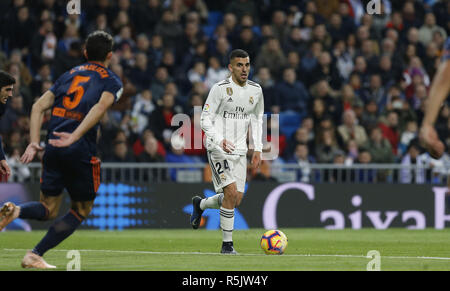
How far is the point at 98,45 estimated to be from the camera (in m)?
9.85

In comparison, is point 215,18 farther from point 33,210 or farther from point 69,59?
point 33,210

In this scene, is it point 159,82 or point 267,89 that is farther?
point 267,89

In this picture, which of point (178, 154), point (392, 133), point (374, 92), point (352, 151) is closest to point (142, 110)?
point (178, 154)

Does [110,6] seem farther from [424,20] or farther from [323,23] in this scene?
[424,20]

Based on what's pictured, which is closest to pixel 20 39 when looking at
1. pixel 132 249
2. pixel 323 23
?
pixel 323 23

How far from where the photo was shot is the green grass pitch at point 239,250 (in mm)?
10359

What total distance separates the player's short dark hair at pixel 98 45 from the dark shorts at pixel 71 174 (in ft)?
3.36

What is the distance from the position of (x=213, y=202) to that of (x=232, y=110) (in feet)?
4.52

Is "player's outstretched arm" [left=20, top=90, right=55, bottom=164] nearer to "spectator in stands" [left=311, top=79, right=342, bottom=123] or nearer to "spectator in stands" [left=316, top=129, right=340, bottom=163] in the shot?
"spectator in stands" [left=316, top=129, right=340, bottom=163]

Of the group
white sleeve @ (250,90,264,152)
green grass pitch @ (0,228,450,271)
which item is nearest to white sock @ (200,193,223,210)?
green grass pitch @ (0,228,450,271)

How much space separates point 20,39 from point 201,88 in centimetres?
427

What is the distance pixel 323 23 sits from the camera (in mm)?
23875

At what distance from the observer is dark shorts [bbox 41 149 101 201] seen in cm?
966

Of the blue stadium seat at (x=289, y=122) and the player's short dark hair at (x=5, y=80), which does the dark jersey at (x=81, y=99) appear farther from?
the blue stadium seat at (x=289, y=122)
